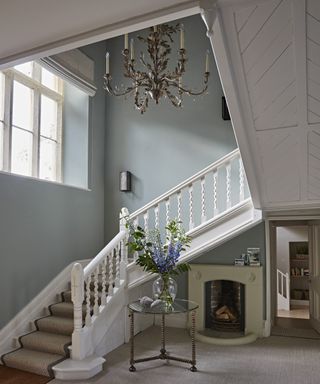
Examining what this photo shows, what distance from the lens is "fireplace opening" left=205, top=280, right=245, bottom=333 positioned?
569 centimetres

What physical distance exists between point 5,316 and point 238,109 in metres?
3.50

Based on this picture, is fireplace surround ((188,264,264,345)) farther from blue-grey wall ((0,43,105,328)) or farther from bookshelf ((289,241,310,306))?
bookshelf ((289,241,310,306))

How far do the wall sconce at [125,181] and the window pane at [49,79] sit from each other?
178 centimetres

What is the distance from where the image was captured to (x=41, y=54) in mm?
2414

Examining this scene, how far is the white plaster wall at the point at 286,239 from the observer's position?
29.7ft

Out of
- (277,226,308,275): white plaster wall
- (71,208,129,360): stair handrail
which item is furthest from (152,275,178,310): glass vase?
(277,226,308,275): white plaster wall

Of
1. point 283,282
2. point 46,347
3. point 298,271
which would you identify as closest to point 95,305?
point 46,347

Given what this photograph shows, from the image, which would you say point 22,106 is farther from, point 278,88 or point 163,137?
point 278,88

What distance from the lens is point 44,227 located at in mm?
5098

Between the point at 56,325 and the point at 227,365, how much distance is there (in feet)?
6.74

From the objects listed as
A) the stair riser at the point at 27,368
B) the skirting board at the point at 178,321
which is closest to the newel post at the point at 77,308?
the stair riser at the point at 27,368

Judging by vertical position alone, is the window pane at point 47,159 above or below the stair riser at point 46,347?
above

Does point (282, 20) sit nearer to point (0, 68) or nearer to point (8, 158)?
point (0, 68)

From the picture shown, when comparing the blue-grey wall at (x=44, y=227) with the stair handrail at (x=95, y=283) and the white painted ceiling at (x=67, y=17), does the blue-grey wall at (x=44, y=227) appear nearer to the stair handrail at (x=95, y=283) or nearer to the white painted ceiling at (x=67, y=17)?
the stair handrail at (x=95, y=283)
